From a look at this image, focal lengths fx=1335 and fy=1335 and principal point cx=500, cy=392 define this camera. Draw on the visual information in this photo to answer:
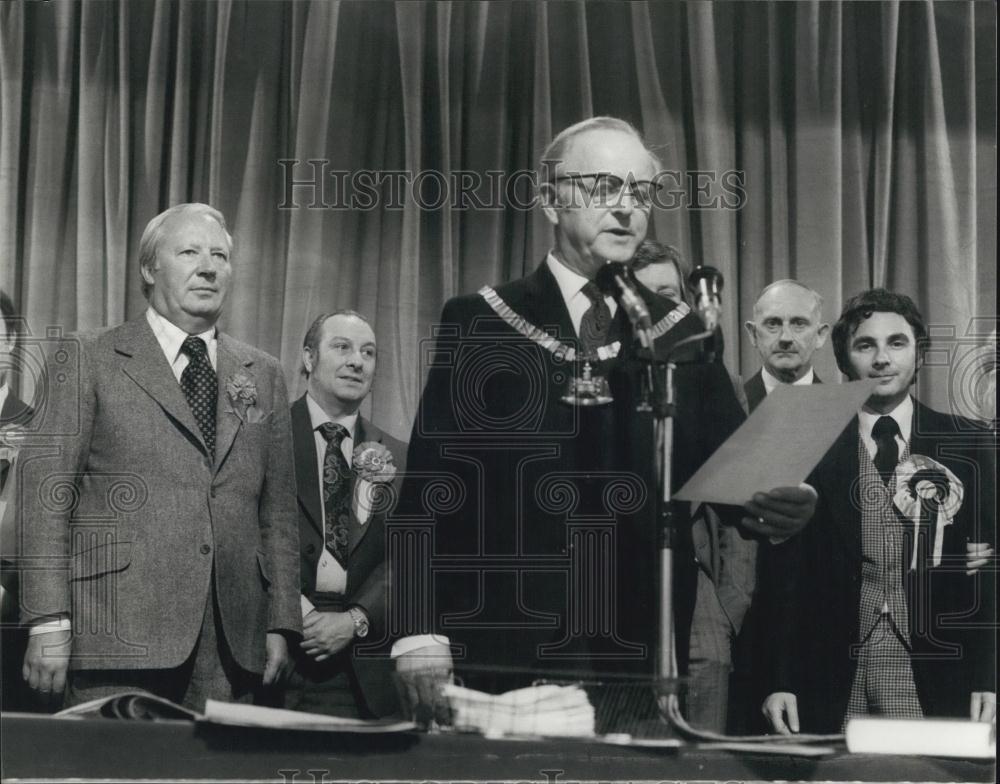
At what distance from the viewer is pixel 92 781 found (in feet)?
7.64

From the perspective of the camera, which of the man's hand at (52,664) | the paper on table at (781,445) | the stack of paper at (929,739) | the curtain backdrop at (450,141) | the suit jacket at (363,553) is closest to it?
the paper on table at (781,445)

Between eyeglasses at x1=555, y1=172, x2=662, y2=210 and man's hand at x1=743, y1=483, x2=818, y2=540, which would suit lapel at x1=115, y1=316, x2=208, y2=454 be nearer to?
eyeglasses at x1=555, y1=172, x2=662, y2=210

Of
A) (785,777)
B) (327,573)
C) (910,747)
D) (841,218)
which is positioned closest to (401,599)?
(327,573)

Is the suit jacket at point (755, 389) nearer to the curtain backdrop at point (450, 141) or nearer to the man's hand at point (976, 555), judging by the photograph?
the curtain backdrop at point (450, 141)

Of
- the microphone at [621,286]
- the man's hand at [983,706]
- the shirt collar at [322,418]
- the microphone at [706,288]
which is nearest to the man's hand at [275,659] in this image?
the shirt collar at [322,418]

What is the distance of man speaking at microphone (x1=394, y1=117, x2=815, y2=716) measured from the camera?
3256mm

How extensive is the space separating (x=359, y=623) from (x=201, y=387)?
0.69 meters

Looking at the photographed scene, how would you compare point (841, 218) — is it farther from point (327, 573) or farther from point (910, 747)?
point (327, 573)

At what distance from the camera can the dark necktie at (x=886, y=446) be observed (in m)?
3.39

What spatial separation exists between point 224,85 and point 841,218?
63.8 inches

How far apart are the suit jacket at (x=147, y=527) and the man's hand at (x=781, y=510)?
110 cm

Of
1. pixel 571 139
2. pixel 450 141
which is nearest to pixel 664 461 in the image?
pixel 571 139

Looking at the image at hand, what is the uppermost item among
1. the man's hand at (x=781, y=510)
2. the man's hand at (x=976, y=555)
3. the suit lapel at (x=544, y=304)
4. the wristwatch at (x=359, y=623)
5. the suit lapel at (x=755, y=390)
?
the suit lapel at (x=544, y=304)

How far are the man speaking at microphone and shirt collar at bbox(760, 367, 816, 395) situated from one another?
0.38 feet
